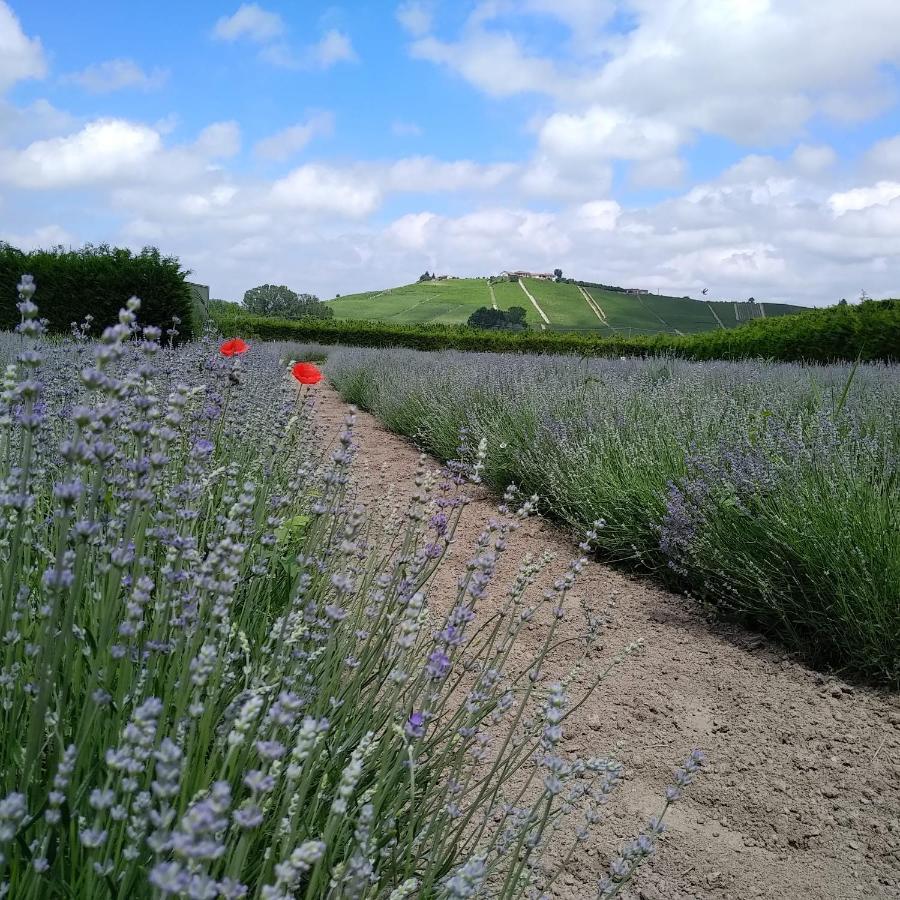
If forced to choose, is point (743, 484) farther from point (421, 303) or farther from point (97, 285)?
point (421, 303)

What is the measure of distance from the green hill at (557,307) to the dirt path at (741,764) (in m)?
40.9

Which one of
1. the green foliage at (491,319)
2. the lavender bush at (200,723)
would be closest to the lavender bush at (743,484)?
the lavender bush at (200,723)

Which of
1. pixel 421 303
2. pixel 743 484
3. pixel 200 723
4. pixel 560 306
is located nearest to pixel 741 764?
pixel 743 484

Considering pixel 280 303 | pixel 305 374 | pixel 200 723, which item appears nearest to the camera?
pixel 200 723

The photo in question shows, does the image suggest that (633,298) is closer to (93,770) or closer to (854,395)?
(854,395)

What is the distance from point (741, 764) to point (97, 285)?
54.8ft

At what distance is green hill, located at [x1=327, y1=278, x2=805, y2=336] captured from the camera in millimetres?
46938

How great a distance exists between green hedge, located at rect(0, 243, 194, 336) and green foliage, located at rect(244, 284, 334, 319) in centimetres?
1818

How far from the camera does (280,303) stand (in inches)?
1406

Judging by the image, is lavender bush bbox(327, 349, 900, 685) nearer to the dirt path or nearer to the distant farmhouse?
the dirt path

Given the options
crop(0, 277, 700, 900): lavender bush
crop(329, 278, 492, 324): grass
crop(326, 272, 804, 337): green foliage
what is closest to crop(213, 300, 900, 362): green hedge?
crop(0, 277, 700, 900): lavender bush

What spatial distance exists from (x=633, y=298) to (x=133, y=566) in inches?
2265

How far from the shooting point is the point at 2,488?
141cm

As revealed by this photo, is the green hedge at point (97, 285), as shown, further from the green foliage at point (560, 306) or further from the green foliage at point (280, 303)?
the green foliage at point (560, 306)
